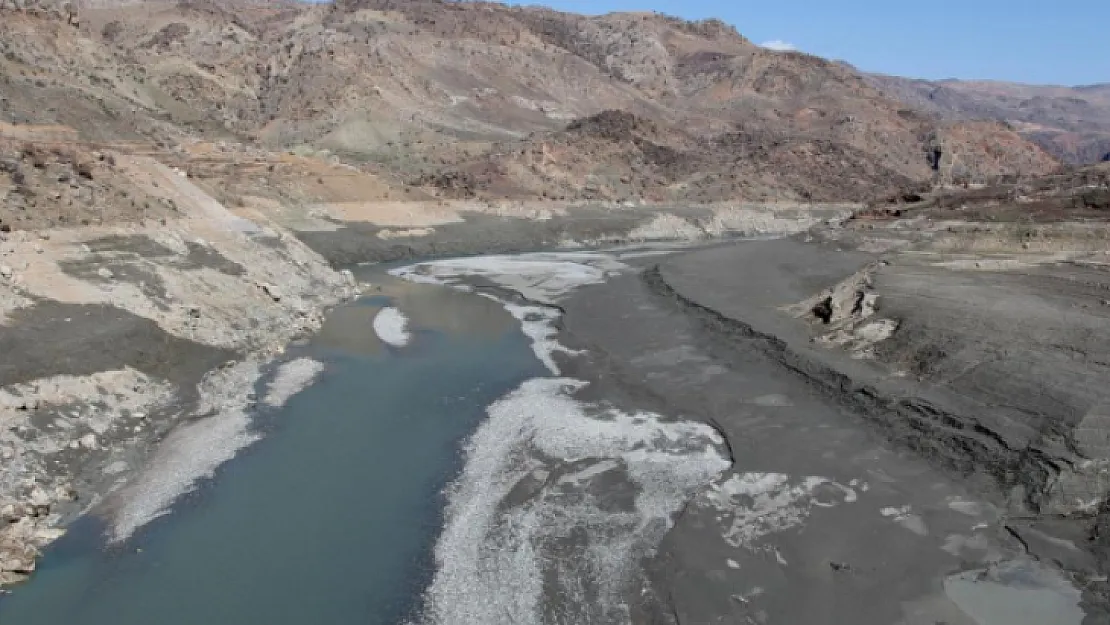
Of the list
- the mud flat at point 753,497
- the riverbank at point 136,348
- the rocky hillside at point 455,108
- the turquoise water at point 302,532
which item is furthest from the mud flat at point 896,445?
the rocky hillside at point 455,108

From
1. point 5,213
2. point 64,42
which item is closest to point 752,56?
point 64,42

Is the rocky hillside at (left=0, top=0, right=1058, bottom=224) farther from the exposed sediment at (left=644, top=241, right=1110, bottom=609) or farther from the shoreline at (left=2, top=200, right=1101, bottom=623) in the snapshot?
the exposed sediment at (left=644, top=241, right=1110, bottom=609)

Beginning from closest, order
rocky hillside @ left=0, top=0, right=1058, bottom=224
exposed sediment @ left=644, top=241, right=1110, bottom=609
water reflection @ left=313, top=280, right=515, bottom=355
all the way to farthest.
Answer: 1. exposed sediment @ left=644, top=241, right=1110, bottom=609
2. water reflection @ left=313, top=280, right=515, bottom=355
3. rocky hillside @ left=0, top=0, right=1058, bottom=224

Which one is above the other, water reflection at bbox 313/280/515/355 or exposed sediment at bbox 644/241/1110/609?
exposed sediment at bbox 644/241/1110/609

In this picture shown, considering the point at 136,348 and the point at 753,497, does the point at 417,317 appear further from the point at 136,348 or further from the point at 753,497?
the point at 753,497

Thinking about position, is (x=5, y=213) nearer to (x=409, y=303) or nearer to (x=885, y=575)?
(x=409, y=303)

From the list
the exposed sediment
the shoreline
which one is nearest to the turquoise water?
the shoreline

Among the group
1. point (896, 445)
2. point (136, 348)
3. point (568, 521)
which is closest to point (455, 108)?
point (136, 348)
